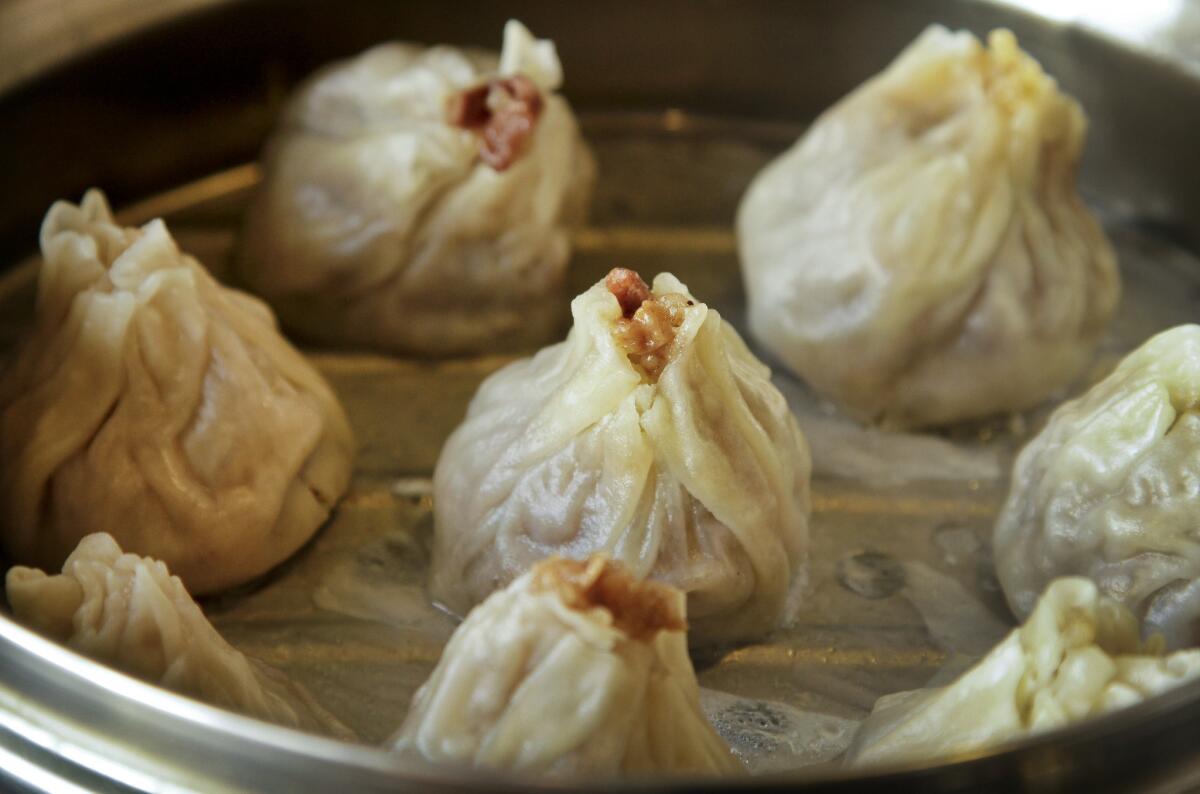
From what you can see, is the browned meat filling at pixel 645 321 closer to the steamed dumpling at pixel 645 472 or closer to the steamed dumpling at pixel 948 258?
the steamed dumpling at pixel 645 472

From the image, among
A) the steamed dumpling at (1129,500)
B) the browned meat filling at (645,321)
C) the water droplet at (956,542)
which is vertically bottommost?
the water droplet at (956,542)


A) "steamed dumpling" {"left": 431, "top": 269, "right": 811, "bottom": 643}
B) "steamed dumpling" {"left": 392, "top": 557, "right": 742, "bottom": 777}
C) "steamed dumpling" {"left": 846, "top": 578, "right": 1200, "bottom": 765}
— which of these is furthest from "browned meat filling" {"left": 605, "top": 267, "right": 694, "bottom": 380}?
"steamed dumpling" {"left": 846, "top": 578, "right": 1200, "bottom": 765}

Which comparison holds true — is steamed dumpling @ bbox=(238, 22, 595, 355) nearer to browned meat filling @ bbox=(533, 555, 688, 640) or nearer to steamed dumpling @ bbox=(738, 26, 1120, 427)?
steamed dumpling @ bbox=(738, 26, 1120, 427)

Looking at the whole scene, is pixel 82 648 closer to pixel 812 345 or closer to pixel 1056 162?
pixel 812 345

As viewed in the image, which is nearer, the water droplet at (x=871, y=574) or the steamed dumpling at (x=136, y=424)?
the steamed dumpling at (x=136, y=424)

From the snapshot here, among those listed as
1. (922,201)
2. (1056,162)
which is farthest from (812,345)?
(1056,162)

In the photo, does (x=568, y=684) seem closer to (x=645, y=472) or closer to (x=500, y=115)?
(x=645, y=472)

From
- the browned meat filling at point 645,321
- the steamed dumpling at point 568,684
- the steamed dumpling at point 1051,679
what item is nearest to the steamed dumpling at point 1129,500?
the steamed dumpling at point 1051,679
